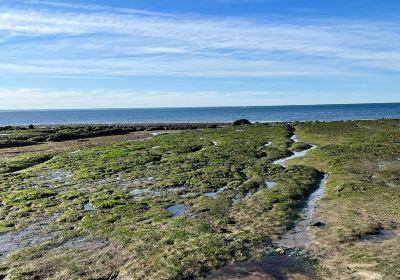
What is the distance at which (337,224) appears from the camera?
17125 millimetres

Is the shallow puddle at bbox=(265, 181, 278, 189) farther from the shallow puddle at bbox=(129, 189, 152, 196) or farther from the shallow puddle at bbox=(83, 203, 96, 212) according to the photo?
the shallow puddle at bbox=(83, 203, 96, 212)

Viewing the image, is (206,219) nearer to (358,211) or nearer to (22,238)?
(358,211)

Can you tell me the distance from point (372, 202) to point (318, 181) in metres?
6.45

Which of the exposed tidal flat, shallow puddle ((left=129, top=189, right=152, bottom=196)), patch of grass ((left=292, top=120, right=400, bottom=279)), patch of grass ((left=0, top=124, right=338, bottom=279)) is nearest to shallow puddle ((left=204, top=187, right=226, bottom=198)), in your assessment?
the exposed tidal flat

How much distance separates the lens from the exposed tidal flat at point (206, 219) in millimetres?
13383

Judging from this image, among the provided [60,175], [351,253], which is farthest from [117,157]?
[351,253]

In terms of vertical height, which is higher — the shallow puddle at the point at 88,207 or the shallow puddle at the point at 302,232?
the shallow puddle at the point at 302,232

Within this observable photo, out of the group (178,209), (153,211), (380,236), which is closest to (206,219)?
(178,209)

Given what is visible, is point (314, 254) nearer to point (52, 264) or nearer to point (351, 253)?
point (351, 253)

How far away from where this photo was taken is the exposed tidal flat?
13383 millimetres

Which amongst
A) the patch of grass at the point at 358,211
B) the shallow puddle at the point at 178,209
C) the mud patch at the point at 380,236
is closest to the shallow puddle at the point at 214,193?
the shallow puddle at the point at 178,209

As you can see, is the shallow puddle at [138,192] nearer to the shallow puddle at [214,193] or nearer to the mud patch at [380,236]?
the shallow puddle at [214,193]

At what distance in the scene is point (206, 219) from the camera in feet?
61.6

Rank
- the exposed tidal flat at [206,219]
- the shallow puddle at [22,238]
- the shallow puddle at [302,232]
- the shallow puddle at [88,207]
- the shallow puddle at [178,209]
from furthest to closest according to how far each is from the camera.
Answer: the shallow puddle at [88,207] < the shallow puddle at [178,209] < the shallow puddle at [22,238] < the shallow puddle at [302,232] < the exposed tidal flat at [206,219]
